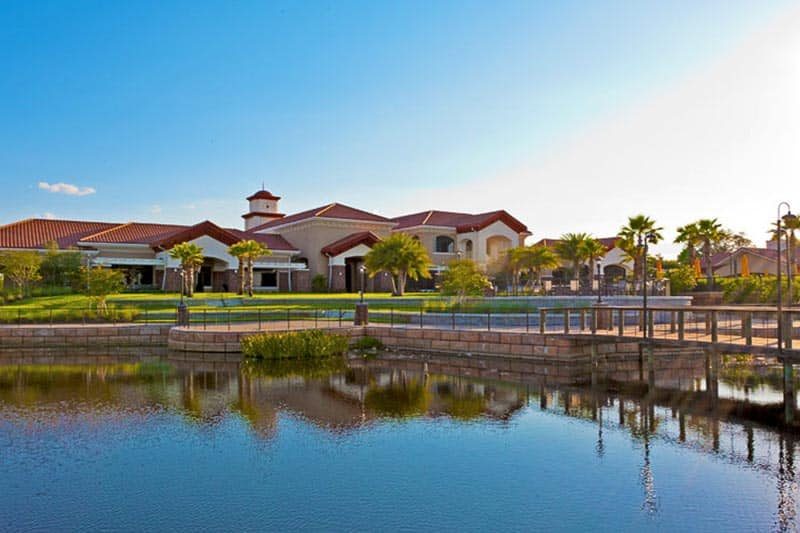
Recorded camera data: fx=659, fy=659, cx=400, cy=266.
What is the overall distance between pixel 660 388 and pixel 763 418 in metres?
4.06

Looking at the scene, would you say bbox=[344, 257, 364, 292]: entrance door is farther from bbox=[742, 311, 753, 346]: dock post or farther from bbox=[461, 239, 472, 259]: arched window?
bbox=[742, 311, 753, 346]: dock post

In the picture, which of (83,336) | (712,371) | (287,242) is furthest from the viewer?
(287,242)

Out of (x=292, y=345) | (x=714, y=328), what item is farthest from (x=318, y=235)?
(x=714, y=328)

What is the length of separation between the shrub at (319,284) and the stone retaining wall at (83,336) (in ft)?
78.7

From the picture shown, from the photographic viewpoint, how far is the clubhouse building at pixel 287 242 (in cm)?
4756

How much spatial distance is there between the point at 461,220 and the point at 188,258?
2795 cm

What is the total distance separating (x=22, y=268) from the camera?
128 ft

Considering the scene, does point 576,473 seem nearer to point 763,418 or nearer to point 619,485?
point 619,485

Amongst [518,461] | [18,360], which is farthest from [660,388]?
[18,360]

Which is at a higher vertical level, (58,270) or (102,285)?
(58,270)

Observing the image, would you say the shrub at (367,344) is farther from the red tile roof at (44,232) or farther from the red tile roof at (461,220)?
the red tile roof at (461,220)

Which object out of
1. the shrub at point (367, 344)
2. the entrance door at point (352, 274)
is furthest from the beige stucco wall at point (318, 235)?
the shrub at point (367, 344)

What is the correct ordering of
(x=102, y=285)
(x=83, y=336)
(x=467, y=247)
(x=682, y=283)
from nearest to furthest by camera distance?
(x=83, y=336) → (x=102, y=285) → (x=682, y=283) → (x=467, y=247)

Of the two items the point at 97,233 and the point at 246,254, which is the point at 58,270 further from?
the point at 246,254
